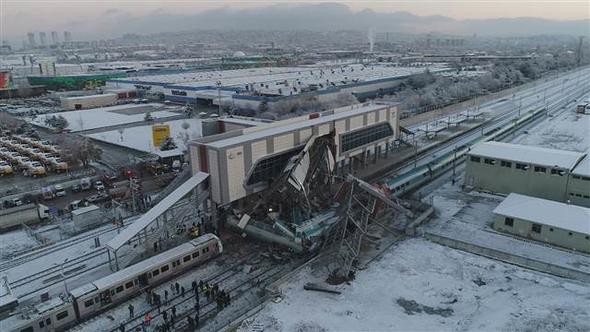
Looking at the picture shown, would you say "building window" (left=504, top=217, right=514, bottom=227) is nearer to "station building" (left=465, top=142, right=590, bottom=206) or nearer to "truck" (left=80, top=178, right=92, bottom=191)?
"station building" (left=465, top=142, right=590, bottom=206)

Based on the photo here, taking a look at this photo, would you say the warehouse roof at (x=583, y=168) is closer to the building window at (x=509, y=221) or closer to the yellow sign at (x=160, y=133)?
the building window at (x=509, y=221)

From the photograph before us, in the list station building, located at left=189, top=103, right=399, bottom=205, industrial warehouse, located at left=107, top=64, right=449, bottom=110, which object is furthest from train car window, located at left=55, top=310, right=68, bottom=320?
industrial warehouse, located at left=107, top=64, right=449, bottom=110

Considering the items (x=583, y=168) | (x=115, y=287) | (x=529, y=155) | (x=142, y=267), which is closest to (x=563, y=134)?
(x=529, y=155)

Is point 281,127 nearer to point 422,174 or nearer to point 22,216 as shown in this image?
point 422,174

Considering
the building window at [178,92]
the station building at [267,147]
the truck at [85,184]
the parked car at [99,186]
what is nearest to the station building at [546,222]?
the station building at [267,147]

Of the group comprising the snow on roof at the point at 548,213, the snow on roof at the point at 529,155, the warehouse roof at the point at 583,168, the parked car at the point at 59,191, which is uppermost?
the snow on roof at the point at 529,155

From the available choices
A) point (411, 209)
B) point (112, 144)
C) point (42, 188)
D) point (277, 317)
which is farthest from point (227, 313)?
point (112, 144)
